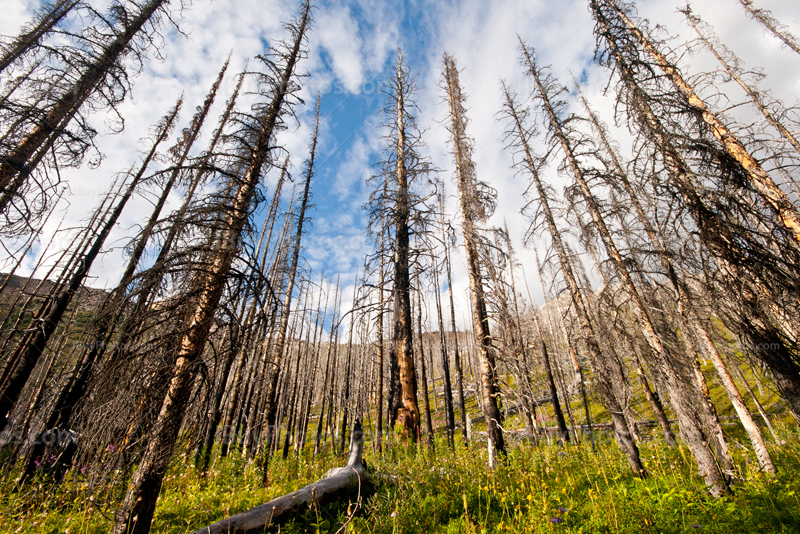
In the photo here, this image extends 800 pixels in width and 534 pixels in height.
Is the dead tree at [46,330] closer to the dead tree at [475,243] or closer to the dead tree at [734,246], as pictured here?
the dead tree at [475,243]

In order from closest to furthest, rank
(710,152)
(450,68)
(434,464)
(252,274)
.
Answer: (710,152), (252,274), (434,464), (450,68)

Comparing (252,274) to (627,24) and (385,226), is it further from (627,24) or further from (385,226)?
(627,24)

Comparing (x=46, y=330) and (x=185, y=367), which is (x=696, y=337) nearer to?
(x=185, y=367)

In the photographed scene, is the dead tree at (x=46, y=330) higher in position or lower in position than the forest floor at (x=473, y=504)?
higher

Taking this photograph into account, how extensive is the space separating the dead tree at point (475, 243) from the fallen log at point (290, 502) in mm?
3076

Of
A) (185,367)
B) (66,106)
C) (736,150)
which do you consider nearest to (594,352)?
(736,150)

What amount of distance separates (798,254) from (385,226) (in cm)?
725

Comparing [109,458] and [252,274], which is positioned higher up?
[252,274]

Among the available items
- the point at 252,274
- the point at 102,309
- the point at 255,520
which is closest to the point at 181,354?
the point at 102,309

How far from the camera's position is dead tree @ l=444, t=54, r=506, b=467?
6.64 metres

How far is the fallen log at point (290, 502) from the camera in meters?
3.38

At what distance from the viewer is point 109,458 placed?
134 inches

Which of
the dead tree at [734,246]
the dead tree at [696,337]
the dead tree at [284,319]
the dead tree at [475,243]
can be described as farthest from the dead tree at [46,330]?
the dead tree at [696,337]

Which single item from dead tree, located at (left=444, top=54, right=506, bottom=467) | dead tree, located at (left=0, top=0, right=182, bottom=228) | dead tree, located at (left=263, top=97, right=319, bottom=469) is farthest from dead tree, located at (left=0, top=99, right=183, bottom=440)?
dead tree, located at (left=444, top=54, right=506, bottom=467)
